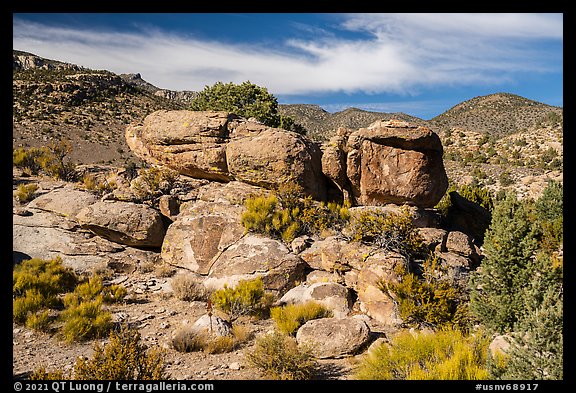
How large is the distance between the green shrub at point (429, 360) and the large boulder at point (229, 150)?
6.85 m

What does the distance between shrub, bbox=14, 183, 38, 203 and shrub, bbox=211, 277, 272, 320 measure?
835 cm

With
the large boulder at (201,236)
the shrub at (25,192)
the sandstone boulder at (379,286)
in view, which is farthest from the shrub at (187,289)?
the shrub at (25,192)

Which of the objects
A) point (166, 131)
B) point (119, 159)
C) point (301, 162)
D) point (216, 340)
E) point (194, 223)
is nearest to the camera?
point (216, 340)

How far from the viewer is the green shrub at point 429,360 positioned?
4473 mm

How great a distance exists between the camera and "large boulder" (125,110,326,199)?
11.3 metres

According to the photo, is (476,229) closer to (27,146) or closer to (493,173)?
(493,173)

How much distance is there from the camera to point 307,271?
9172 millimetres

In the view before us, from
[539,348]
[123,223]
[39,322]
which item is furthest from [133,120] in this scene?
[539,348]

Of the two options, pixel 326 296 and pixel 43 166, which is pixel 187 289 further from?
pixel 43 166

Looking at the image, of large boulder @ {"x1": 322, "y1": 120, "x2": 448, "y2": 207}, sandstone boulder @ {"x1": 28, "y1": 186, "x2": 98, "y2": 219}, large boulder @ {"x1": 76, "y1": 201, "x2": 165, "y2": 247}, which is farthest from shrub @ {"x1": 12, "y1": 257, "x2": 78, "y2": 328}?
large boulder @ {"x1": 322, "y1": 120, "x2": 448, "y2": 207}

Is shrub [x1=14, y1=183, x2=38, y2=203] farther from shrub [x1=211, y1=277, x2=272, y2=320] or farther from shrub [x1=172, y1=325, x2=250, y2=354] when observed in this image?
shrub [x1=172, y1=325, x2=250, y2=354]

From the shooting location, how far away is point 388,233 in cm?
917
